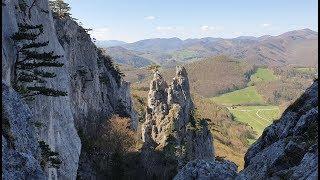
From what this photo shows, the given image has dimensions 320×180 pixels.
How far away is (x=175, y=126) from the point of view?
112 m

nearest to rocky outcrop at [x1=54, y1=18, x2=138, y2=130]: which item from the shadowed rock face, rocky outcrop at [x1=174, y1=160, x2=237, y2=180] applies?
rocky outcrop at [x1=174, y1=160, x2=237, y2=180]

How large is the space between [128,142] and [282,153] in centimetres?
7016

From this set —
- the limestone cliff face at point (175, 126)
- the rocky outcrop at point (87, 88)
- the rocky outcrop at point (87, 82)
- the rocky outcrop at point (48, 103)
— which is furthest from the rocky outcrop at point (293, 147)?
the limestone cliff face at point (175, 126)

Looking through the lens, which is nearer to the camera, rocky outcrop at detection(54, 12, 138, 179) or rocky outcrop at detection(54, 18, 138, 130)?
rocky outcrop at detection(54, 12, 138, 179)

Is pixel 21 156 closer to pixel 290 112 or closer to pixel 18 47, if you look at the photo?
pixel 18 47

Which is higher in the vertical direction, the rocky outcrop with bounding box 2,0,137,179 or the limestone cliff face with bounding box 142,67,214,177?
the rocky outcrop with bounding box 2,0,137,179

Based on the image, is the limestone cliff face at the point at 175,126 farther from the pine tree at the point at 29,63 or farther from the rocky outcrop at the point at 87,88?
the pine tree at the point at 29,63

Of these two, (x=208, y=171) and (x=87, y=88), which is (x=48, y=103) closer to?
(x=208, y=171)

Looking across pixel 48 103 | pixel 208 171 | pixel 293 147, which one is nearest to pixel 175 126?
pixel 208 171

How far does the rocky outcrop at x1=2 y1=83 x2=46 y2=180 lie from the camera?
24000mm

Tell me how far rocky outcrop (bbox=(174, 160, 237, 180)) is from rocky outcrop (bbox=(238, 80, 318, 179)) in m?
5.99

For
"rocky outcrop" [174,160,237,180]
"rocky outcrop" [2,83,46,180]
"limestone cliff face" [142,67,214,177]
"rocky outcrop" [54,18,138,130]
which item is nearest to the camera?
"rocky outcrop" [2,83,46,180]

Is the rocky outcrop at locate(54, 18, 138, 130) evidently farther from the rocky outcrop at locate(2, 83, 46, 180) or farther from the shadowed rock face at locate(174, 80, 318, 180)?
the rocky outcrop at locate(2, 83, 46, 180)

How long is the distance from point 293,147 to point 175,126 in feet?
254
